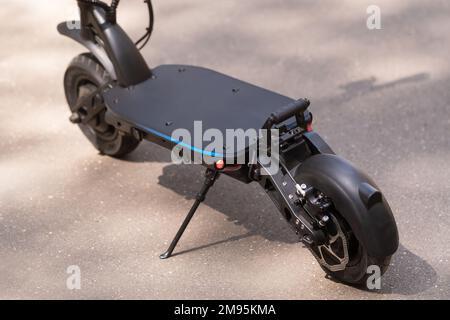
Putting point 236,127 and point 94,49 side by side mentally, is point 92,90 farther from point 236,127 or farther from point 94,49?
point 236,127

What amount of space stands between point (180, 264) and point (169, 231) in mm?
253

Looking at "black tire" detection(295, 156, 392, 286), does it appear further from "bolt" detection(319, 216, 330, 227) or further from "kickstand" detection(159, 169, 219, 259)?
"kickstand" detection(159, 169, 219, 259)

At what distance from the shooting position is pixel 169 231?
12.6 feet

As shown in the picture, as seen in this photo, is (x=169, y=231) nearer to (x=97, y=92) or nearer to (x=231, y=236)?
(x=231, y=236)

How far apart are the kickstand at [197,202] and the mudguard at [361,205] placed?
53 cm

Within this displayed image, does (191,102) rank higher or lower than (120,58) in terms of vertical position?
lower

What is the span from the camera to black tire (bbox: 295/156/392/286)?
127 inches

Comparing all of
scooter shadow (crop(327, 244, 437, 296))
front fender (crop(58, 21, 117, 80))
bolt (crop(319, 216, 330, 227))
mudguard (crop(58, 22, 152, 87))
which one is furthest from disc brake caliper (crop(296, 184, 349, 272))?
front fender (crop(58, 21, 117, 80))

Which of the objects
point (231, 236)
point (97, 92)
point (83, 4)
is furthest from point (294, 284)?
point (83, 4)

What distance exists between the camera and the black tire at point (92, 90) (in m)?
4.21

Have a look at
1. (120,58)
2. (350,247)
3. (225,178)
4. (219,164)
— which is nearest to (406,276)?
(350,247)

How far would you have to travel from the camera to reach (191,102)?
12.7 ft

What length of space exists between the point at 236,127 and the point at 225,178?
2.07 ft

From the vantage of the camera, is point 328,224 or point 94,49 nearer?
point 328,224
